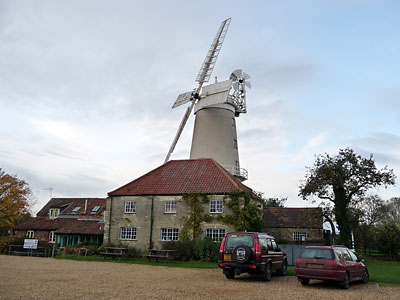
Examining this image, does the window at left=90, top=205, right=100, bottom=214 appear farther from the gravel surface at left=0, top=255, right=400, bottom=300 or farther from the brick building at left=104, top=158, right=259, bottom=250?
the gravel surface at left=0, top=255, right=400, bottom=300

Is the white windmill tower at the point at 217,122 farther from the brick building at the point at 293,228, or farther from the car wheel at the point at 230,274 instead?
the car wheel at the point at 230,274

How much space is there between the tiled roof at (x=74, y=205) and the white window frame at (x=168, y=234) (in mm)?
16125

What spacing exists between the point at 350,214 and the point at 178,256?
1494cm

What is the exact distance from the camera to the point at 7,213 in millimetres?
44969

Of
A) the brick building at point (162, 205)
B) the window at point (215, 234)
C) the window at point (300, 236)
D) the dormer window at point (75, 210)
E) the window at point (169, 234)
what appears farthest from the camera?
the dormer window at point (75, 210)

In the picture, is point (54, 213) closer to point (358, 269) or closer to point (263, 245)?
point (263, 245)

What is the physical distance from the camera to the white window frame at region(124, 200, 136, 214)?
31.3m

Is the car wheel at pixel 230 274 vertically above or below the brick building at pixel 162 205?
below

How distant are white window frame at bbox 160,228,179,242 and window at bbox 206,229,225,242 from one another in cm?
272

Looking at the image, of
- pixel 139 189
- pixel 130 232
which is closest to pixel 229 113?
pixel 139 189

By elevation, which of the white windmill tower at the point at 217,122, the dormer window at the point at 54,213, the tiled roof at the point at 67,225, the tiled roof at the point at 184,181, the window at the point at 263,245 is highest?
the white windmill tower at the point at 217,122

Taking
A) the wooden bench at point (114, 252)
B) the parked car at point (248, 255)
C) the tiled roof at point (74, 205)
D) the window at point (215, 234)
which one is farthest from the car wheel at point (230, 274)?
the tiled roof at point (74, 205)

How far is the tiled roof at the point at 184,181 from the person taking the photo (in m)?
29.7

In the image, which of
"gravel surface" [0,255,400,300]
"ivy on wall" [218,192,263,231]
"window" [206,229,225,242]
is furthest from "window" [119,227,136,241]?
"gravel surface" [0,255,400,300]
